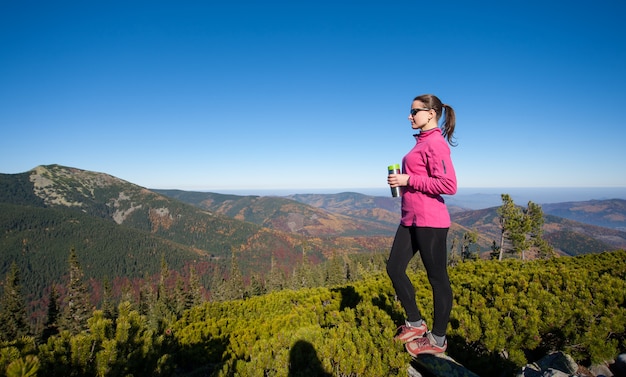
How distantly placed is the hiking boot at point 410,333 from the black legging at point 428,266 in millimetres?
112

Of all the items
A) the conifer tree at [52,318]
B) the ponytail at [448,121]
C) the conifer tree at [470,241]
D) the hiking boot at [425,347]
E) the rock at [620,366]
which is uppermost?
the ponytail at [448,121]

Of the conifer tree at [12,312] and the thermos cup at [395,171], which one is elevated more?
the thermos cup at [395,171]

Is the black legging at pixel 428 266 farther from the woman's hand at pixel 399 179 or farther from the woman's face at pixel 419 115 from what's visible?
the woman's face at pixel 419 115

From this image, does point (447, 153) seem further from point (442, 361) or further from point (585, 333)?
Answer: point (585, 333)

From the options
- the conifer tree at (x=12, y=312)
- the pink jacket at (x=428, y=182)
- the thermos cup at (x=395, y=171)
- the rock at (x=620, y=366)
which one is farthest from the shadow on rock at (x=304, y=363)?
the conifer tree at (x=12, y=312)

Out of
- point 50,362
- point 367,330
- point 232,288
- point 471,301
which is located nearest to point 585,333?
point 471,301

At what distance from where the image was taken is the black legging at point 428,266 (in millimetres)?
3555

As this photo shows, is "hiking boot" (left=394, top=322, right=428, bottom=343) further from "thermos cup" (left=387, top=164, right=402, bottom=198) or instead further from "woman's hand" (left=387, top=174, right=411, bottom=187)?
"woman's hand" (left=387, top=174, right=411, bottom=187)

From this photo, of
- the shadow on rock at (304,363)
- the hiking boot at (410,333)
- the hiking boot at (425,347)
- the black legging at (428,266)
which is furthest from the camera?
the hiking boot at (410,333)

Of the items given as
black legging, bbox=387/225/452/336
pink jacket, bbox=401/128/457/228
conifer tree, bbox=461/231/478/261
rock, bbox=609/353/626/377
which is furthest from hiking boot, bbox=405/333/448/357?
conifer tree, bbox=461/231/478/261

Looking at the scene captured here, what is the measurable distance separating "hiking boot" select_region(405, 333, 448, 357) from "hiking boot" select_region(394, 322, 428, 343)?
0.27 ft

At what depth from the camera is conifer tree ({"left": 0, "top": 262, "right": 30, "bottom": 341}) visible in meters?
37.6

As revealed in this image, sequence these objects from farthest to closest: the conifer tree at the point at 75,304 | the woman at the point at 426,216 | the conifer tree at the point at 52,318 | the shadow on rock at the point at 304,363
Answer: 1. the conifer tree at the point at 75,304
2. the conifer tree at the point at 52,318
3. the woman at the point at 426,216
4. the shadow on rock at the point at 304,363

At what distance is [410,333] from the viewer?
12.8ft
